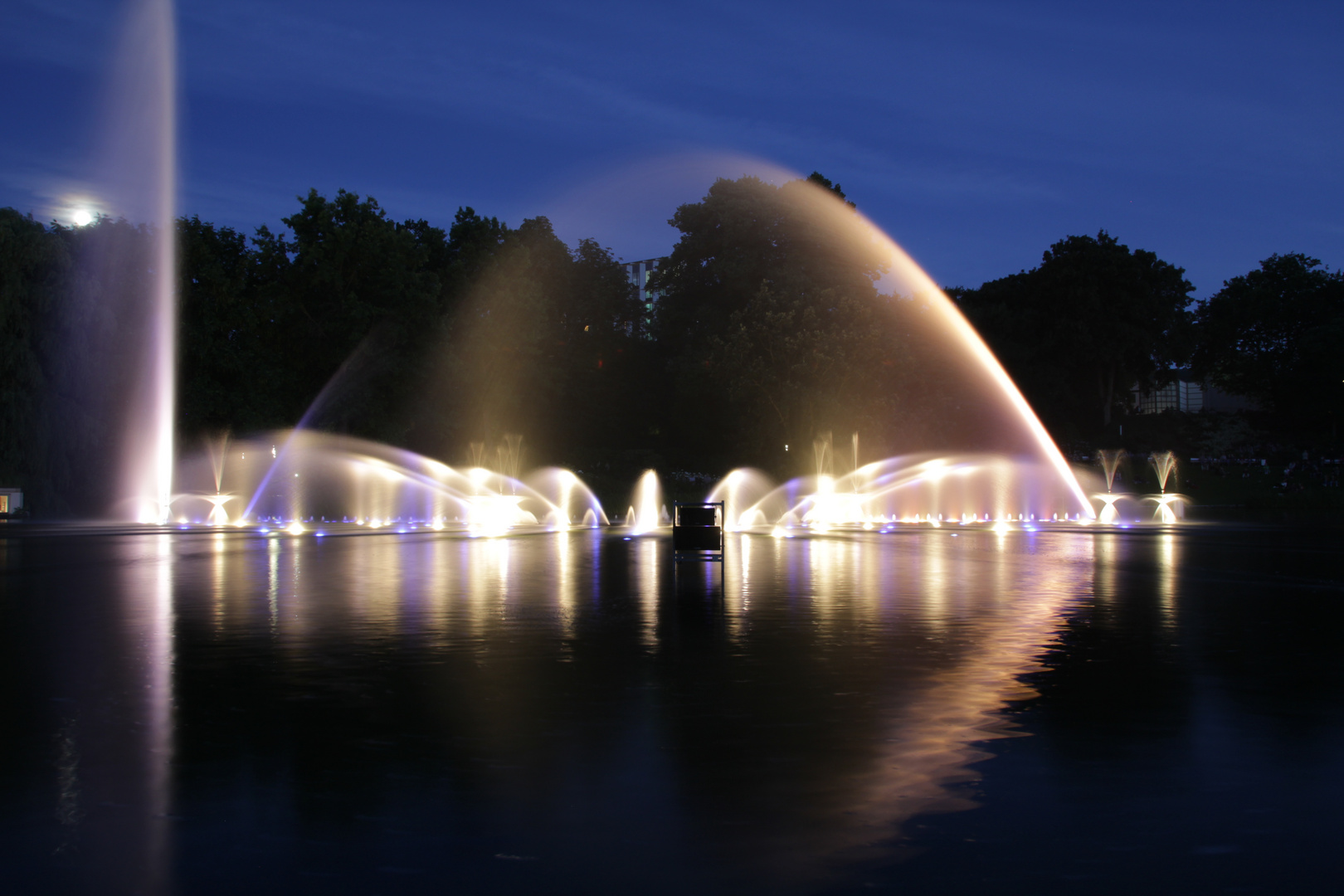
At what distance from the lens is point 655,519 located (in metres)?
60.5

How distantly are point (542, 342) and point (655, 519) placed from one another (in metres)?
16.7

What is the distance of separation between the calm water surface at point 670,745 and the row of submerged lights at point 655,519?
24851 mm

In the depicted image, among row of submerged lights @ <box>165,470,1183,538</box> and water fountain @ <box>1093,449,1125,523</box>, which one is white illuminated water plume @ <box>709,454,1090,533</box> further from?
water fountain @ <box>1093,449,1125,523</box>

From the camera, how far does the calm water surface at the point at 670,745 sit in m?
5.25

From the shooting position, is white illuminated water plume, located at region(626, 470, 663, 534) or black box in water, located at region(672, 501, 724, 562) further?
white illuminated water plume, located at region(626, 470, 663, 534)

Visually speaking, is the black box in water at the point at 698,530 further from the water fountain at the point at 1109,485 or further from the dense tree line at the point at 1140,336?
the dense tree line at the point at 1140,336

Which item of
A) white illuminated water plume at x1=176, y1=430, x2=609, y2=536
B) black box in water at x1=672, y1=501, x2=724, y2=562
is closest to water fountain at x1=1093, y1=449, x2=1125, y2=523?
white illuminated water plume at x1=176, y1=430, x2=609, y2=536

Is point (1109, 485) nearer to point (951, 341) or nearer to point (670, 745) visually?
point (951, 341)

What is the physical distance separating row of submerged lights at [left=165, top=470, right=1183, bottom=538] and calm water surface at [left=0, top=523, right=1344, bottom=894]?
24851 millimetres

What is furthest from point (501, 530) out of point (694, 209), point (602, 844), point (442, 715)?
point (694, 209)

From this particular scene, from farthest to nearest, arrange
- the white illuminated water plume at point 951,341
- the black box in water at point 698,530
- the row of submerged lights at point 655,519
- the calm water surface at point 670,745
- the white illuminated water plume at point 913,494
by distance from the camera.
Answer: the white illuminated water plume at point 951,341
the white illuminated water plume at point 913,494
the row of submerged lights at point 655,519
the black box in water at point 698,530
the calm water surface at point 670,745

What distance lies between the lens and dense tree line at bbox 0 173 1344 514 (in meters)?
48.3

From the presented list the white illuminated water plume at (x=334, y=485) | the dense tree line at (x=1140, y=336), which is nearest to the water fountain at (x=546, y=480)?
the white illuminated water plume at (x=334, y=485)

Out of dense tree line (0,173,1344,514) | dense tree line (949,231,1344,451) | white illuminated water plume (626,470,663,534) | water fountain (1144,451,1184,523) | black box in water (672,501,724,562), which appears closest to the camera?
black box in water (672,501,724,562)
